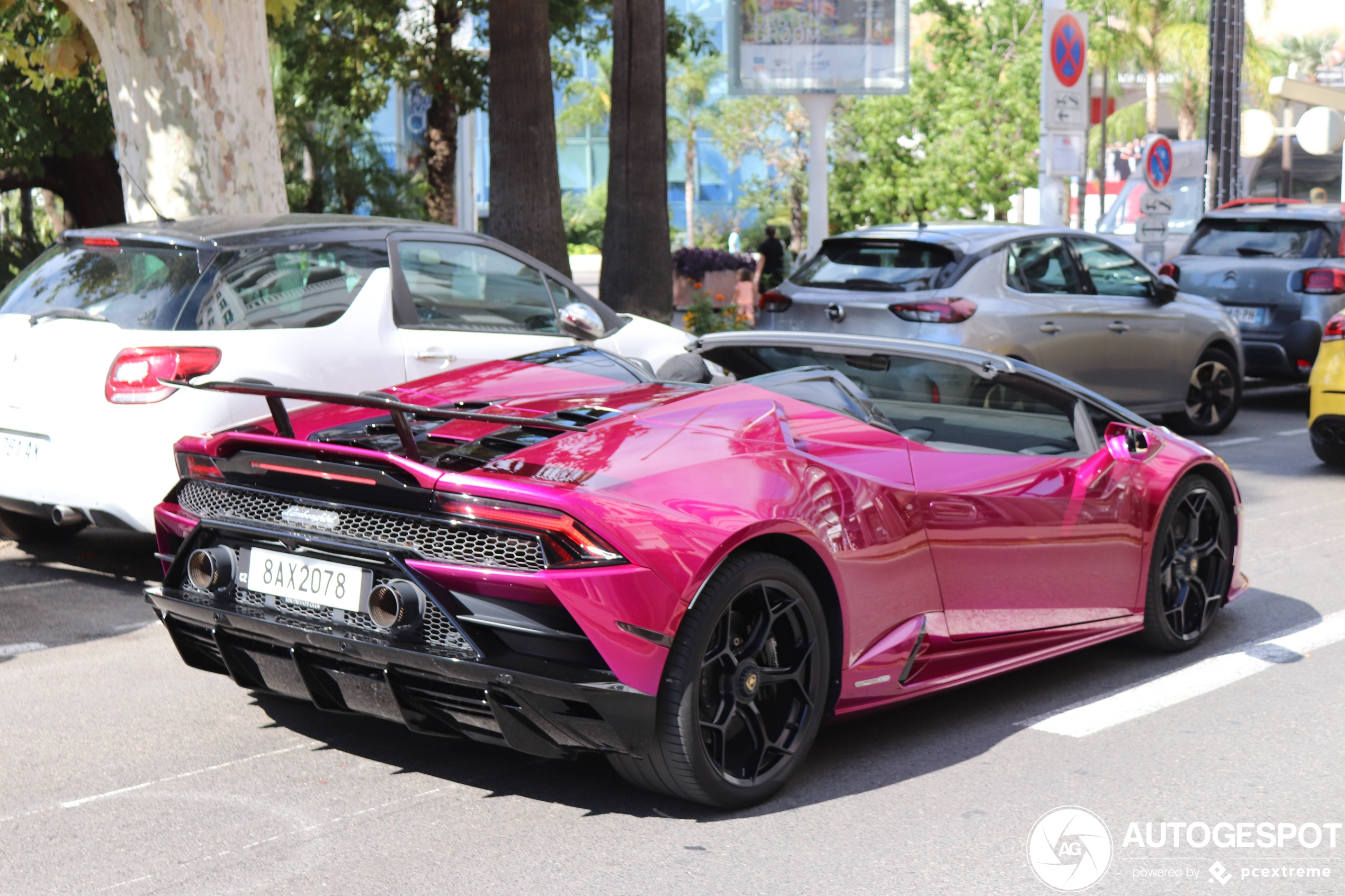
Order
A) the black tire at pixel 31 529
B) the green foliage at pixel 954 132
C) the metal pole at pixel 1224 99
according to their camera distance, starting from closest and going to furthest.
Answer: the black tire at pixel 31 529
the metal pole at pixel 1224 99
the green foliage at pixel 954 132

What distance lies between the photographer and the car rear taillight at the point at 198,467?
436 cm

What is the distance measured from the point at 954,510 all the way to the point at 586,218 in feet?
193

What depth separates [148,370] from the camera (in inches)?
251

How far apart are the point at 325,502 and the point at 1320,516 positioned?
6690 millimetres

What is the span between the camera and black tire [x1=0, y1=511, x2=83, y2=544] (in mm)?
7582

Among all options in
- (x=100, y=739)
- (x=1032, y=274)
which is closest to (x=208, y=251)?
(x=100, y=739)

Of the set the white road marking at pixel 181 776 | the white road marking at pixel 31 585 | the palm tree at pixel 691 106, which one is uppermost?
the palm tree at pixel 691 106

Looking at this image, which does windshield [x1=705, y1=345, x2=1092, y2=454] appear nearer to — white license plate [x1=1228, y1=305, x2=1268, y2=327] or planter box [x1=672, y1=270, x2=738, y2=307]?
white license plate [x1=1228, y1=305, x2=1268, y2=327]

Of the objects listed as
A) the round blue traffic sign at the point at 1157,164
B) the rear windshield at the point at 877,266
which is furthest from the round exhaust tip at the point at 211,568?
the round blue traffic sign at the point at 1157,164

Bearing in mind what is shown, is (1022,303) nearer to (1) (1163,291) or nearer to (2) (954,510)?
(1) (1163,291)

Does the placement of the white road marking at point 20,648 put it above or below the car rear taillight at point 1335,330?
below

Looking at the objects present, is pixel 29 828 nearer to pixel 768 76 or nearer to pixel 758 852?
pixel 758 852

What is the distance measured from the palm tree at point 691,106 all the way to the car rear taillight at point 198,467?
64098 millimetres

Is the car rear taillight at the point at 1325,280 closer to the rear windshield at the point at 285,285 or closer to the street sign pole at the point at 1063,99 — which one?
the street sign pole at the point at 1063,99
